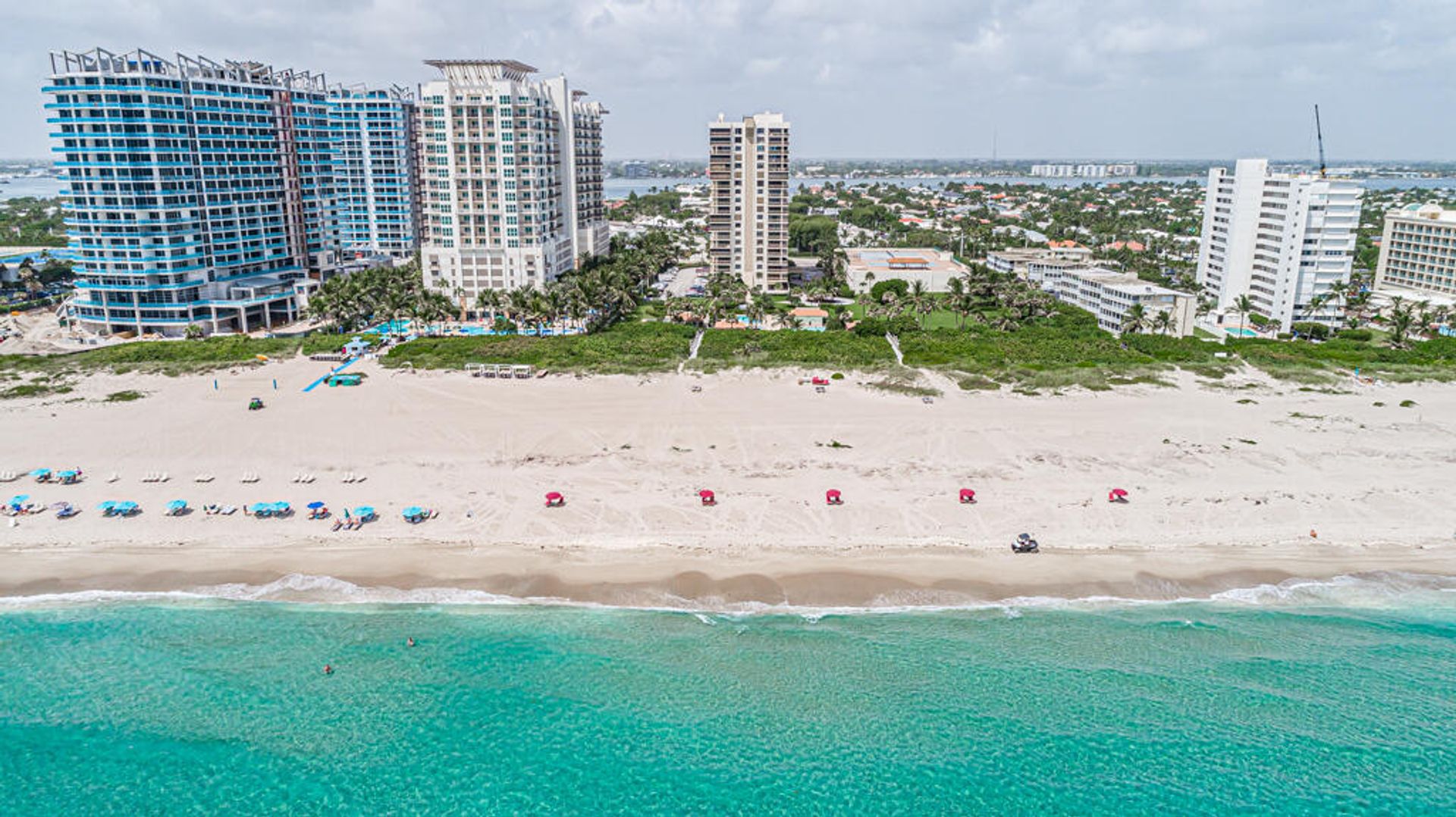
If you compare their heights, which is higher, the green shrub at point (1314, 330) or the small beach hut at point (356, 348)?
the green shrub at point (1314, 330)

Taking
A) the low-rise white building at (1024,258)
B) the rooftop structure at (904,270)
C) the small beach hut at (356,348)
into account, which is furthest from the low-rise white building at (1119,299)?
the small beach hut at (356,348)

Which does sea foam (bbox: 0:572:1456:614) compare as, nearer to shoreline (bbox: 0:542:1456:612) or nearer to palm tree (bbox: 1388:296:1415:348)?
shoreline (bbox: 0:542:1456:612)

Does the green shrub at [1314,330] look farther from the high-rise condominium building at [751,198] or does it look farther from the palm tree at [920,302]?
the high-rise condominium building at [751,198]

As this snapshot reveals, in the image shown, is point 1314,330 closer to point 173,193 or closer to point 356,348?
point 356,348

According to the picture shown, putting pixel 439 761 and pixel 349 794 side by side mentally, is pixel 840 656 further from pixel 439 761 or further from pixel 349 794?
pixel 349 794

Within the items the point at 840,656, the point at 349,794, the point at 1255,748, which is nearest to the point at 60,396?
the point at 349,794

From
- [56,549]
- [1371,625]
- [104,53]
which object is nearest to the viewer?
[1371,625]

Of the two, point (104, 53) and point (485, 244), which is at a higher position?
point (104, 53)
